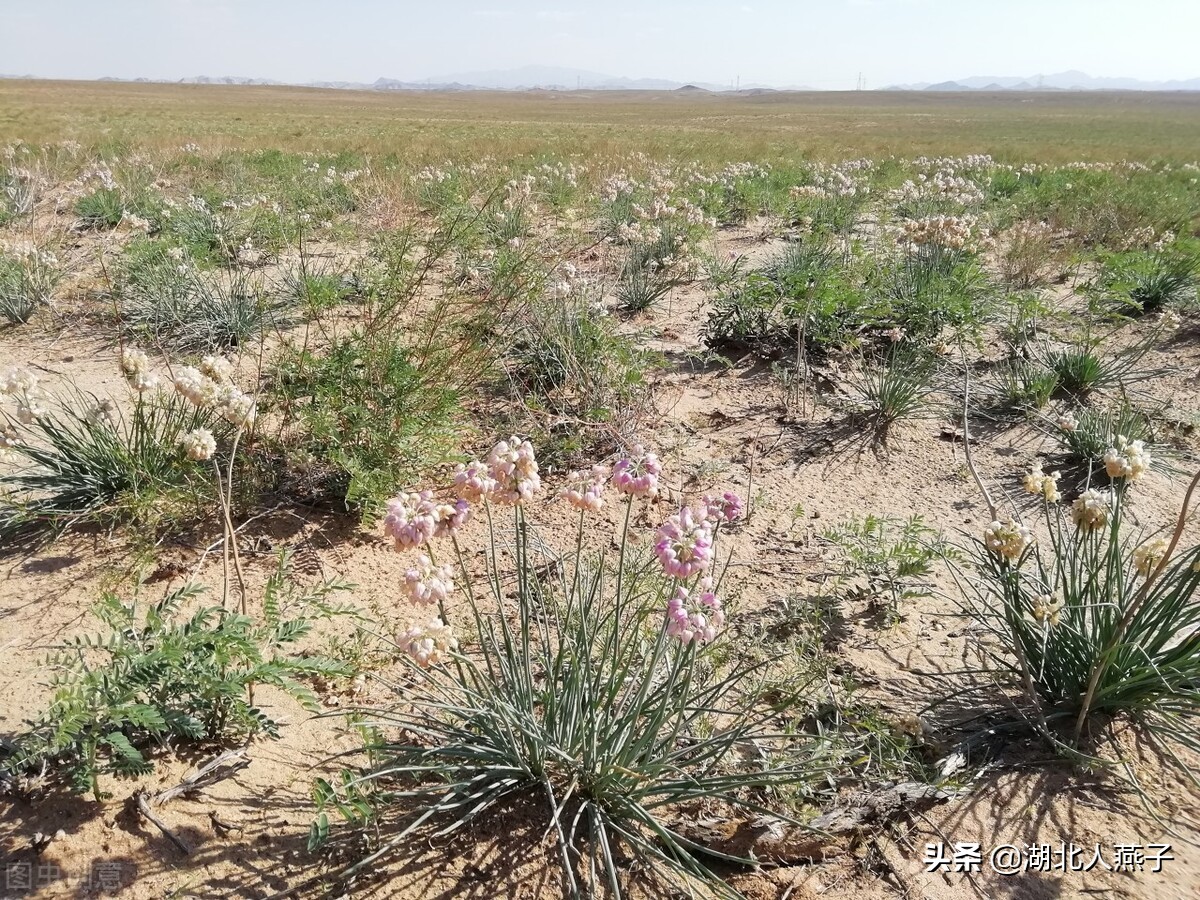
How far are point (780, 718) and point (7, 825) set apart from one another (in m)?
2.49

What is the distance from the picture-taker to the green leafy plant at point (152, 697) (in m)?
2.04

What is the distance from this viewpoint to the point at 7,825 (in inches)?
85.1

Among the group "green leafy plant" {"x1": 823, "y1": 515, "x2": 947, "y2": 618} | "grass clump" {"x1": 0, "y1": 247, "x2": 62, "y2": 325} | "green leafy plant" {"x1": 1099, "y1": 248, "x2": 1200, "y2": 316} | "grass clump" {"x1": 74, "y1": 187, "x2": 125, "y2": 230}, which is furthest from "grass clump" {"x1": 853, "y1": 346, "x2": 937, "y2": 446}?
"grass clump" {"x1": 74, "y1": 187, "x2": 125, "y2": 230}

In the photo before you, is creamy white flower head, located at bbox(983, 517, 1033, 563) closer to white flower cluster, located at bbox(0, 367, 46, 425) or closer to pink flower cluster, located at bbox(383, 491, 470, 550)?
pink flower cluster, located at bbox(383, 491, 470, 550)

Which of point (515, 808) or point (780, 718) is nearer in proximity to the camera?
point (515, 808)

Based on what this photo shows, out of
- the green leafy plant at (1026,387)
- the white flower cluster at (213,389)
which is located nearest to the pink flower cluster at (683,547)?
the white flower cluster at (213,389)

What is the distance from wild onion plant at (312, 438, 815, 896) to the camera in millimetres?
1940

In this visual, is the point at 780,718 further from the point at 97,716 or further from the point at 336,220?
the point at 336,220

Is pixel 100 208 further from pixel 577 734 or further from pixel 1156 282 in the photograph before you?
pixel 1156 282

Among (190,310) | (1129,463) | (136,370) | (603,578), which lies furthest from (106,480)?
(1129,463)

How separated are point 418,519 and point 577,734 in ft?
2.77

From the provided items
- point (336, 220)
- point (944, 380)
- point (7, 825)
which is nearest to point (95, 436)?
point (7, 825)

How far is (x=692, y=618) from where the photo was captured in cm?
188


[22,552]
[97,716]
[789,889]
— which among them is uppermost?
[97,716]
